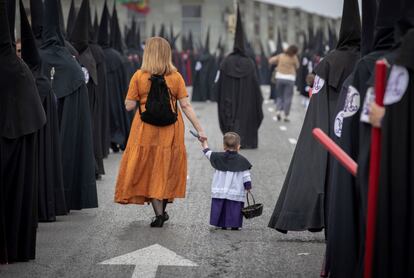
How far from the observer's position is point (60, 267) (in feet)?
26.2

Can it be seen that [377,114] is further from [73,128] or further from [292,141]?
[292,141]

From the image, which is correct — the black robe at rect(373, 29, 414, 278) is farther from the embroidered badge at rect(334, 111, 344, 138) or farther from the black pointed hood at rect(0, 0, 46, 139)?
the black pointed hood at rect(0, 0, 46, 139)

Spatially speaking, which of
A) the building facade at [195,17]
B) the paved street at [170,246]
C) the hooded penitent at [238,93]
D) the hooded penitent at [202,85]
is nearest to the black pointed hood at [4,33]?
the paved street at [170,246]

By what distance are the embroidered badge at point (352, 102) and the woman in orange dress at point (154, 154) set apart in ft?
11.0

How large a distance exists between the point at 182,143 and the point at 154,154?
287mm

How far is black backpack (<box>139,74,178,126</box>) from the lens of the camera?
32.0ft

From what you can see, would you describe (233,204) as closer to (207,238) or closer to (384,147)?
(207,238)

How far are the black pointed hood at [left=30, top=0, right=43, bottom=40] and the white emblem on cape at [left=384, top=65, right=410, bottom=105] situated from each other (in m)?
5.48

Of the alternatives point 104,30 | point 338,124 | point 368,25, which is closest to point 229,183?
point 338,124

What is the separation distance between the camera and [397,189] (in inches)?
237

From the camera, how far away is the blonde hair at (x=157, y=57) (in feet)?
31.7

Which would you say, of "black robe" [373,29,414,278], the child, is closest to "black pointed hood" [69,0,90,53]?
the child

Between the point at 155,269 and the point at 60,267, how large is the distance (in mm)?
707

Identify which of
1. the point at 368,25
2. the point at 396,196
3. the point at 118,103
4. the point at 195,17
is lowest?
the point at 195,17
